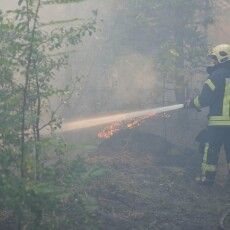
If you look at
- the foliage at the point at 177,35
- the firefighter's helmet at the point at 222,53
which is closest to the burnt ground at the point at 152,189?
the foliage at the point at 177,35

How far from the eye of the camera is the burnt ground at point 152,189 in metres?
6.17

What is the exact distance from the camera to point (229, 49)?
8.66 m

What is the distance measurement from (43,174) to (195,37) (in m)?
8.92

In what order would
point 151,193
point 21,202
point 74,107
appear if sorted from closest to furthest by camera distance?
point 21,202
point 151,193
point 74,107

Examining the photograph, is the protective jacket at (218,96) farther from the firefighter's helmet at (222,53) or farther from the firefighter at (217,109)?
the firefighter's helmet at (222,53)

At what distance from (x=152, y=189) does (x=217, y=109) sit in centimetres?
221

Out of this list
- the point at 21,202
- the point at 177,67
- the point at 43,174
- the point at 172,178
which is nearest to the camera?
the point at 21,202

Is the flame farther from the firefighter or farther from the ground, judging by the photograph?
the firefighter

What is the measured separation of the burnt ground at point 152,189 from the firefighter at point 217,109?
0.52 meters

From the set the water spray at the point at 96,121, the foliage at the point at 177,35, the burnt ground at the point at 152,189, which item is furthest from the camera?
the water spray at the point at 96,121

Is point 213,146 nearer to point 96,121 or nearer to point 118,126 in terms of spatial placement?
point 118,126

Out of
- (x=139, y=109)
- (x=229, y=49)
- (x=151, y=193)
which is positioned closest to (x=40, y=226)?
(x=151, y=193)

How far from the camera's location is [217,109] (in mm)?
8531

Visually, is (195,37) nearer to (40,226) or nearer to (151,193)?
(151,193)
